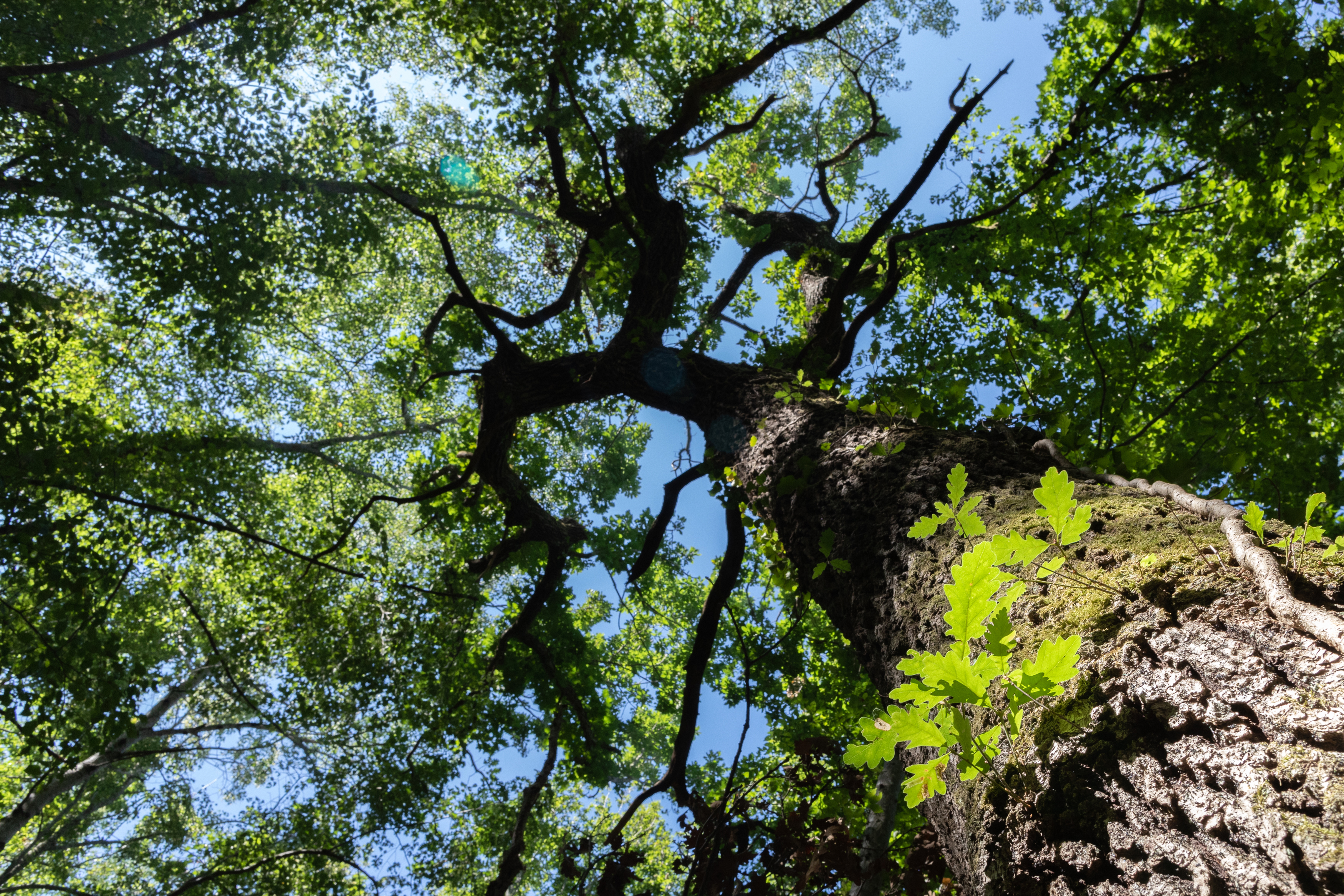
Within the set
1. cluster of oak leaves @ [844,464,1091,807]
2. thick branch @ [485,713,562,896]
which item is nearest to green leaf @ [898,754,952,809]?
cluster of oak leaves @ [844,464,1091,807]

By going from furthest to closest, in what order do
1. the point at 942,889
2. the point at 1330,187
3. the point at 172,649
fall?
1. the point at 172,649
2. the point at 1330,187
3. the point at 942,889

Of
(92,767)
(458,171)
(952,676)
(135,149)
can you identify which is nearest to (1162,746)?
(952,676)

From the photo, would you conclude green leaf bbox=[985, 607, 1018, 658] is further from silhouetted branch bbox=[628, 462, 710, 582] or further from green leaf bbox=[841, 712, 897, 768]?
silhouetted branch bbox=[628, 462, 710, 582]

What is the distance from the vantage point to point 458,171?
10.6 meters

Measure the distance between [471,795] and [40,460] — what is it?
6401 millimetres

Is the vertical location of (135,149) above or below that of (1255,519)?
above

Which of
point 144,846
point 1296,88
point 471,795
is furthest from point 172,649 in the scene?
point 1296,88

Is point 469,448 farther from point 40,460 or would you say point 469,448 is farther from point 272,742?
point 272,742

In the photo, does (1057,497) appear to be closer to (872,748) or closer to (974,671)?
(974,671)

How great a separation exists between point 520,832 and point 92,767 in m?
6.06

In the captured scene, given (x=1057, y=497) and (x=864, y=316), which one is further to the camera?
(x=864, y=316)

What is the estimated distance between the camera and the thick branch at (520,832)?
12.1 feet

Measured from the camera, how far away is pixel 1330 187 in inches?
144

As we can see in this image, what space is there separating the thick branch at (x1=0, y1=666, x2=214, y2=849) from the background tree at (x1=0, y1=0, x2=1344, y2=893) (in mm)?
115
